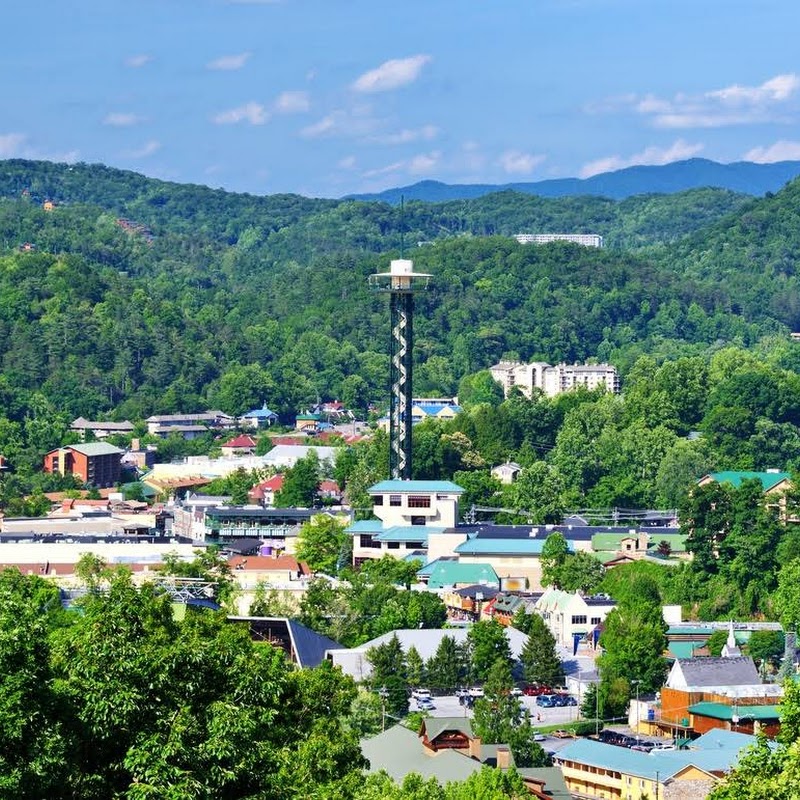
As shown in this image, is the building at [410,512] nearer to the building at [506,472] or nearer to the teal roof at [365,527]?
the teal roof at [365,527]

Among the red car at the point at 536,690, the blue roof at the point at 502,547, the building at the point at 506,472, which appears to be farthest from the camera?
the building at the point at 506,472

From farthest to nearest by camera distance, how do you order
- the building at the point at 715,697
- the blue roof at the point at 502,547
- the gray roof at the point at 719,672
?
the blue roof at the point at 502,547, the gray roof at the point at 719,672, the building at the point at 715,697

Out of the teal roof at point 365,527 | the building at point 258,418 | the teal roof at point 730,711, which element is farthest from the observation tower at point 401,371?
the building at point 258,418

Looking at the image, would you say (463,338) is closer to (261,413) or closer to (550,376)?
(550,376)

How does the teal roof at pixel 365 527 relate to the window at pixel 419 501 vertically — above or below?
below

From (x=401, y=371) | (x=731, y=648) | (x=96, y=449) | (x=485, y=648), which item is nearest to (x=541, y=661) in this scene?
(x=485, y=648)

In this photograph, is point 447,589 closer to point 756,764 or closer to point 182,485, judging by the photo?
point 182,485
